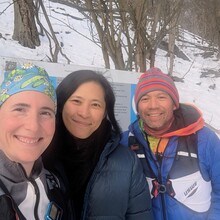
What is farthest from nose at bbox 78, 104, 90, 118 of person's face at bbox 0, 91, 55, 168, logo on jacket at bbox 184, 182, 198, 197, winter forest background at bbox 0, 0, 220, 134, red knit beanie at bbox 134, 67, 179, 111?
winter forest background at bbox 0, 0, 220, 134

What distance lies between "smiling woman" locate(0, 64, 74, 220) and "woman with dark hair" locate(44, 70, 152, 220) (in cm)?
37

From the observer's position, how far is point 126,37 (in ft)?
11.6

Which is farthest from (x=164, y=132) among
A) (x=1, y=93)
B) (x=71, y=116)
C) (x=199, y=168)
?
(x=1, y=93)

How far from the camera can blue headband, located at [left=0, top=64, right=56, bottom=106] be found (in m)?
1.56

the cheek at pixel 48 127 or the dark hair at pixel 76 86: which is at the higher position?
the dark hair at pixel 76 86

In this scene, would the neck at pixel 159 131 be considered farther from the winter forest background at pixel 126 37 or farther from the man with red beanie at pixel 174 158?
the winter forest background at pixel 126 37

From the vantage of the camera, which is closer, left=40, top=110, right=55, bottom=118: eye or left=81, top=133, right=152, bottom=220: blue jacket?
left=40, top=110, right=55, bottom=118: eye

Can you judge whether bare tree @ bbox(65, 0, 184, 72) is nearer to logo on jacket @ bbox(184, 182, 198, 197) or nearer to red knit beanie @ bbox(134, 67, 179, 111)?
red knit beanie @ bbox(134, 67, 179, 111)

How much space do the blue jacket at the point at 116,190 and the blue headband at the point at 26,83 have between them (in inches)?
22.8

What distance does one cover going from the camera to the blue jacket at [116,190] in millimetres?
1900

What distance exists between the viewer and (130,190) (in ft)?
6.49

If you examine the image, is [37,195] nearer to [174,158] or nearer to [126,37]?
[174,158]

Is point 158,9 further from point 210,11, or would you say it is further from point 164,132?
point 210,11

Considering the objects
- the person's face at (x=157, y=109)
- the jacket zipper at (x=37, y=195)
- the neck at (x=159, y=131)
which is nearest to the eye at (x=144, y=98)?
the person's face at (x=157, y=109)
